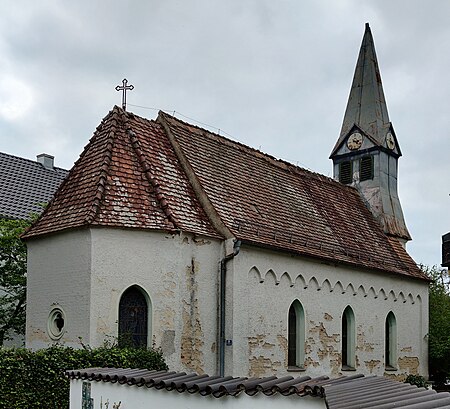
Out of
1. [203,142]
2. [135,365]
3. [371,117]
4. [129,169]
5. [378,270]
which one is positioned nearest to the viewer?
[135,365]

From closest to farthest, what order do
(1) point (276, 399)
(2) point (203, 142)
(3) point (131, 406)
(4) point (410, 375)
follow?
1. (1) point (276, 399)
2. (3) point (131, 406)
3. (2) point (203, 142)
4. (4) point (410, 375)

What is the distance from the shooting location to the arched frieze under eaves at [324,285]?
1853 cm

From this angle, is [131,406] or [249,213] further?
[249,213]

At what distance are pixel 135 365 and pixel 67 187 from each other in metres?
5.53

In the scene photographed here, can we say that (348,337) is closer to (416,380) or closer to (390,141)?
(416,380)

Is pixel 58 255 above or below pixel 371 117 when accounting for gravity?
below

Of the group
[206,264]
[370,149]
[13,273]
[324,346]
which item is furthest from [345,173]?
[13,273]

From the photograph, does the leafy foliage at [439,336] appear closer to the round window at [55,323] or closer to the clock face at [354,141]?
the clock face at [354,141]

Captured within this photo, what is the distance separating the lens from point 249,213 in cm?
1978

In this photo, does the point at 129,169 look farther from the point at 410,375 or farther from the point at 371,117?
the point at 371,117

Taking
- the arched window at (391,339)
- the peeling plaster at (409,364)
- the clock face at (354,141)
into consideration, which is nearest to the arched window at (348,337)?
the arched window at (391,339)

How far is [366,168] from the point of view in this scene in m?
30.8

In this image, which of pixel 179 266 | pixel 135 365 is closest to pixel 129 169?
pixel 179 266

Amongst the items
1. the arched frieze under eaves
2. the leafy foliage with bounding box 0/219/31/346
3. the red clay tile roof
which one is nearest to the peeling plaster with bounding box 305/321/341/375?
the arched frieze under eaves
